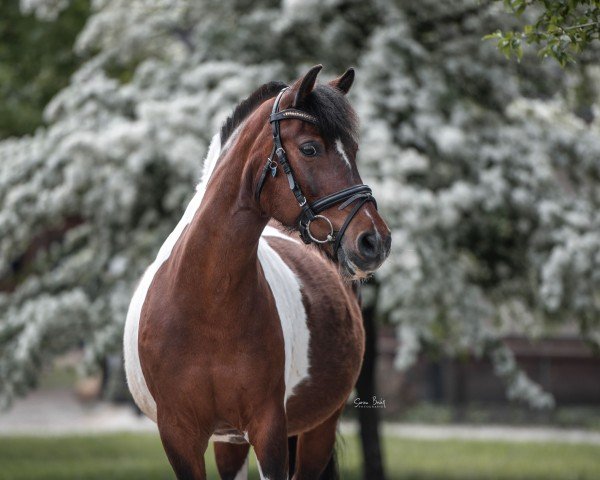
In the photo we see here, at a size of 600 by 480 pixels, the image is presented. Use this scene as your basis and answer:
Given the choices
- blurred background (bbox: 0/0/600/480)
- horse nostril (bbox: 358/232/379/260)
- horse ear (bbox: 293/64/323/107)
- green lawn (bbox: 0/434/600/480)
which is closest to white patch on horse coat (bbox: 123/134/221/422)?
horse ear (bbox: 293/64/323/107)

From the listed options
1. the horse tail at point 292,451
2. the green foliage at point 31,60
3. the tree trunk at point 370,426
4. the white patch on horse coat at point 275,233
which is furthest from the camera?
the green foliage at point 31,60

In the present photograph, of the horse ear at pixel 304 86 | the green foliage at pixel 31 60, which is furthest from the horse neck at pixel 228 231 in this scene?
the green foliage at pixel 31 60

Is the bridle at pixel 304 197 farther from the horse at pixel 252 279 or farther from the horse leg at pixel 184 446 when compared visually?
the horse leg at pixel 184 446

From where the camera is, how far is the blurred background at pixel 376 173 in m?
8.59

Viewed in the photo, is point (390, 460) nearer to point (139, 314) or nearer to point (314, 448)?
point (314, 448)

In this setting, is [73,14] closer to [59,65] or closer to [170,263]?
[59,65]

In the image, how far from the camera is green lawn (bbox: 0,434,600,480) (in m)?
11.3

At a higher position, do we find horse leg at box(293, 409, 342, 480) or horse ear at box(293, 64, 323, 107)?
horse ear at box(293, 64, 323, 107)

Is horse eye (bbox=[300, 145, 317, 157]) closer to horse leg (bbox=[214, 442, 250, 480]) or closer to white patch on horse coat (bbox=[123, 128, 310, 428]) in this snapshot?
white patch on horse coat (bbox=[123, 128, 310, 428])

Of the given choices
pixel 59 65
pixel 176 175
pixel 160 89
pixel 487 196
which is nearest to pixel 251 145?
pixel 176 175

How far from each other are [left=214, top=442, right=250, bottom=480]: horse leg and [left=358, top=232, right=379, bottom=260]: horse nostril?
63.9 inches

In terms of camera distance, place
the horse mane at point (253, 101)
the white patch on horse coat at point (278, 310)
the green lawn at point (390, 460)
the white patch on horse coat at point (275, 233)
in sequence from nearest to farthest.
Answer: the horse mane at point (253, 101)
the white patch on horse coat at point (278, 310)
the white patch on horse coat at point (275, 233)
the green lawn at point (390, 460)

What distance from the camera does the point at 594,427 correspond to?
16.2 m

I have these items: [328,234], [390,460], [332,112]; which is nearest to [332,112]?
[332,112]
